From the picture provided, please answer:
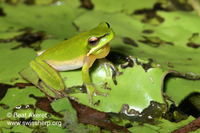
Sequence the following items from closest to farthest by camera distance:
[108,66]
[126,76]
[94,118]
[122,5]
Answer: [94,118]
[126,76]
[108,66]
[122,5]

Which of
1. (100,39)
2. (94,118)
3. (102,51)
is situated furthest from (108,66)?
(94,118)

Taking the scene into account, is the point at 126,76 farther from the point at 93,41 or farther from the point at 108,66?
the point at 93,41

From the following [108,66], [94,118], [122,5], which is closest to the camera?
[94,118]

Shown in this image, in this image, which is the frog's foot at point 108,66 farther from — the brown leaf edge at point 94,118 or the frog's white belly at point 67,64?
the brown leaf edge at point 94,118

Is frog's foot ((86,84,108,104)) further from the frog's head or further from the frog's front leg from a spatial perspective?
the frog's head

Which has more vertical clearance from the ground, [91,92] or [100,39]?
[100,39]

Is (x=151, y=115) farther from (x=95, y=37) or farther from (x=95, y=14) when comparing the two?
(x=95, y=14)

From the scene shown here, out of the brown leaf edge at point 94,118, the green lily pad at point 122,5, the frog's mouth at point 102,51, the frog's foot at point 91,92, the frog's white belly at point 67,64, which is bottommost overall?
the brown leaf edge at point 94,118

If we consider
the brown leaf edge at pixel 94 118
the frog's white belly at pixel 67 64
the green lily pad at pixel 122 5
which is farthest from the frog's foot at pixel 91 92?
the green lily pad at pixel 122 5
